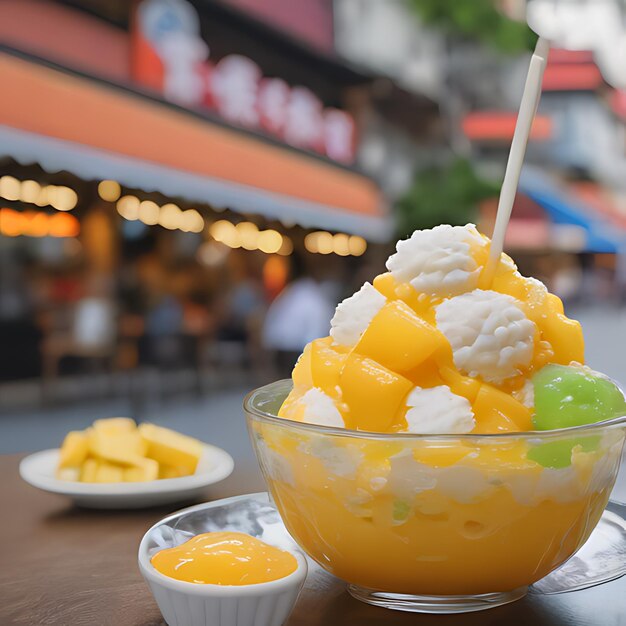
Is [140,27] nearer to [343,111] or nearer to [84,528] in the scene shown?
[343,111]

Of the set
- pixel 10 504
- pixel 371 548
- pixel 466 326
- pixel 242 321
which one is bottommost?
pixel 242 321

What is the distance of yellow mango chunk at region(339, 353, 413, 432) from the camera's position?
0.93 meters

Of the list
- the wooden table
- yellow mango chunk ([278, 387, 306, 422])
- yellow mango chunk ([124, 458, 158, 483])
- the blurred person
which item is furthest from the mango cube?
the blurred person

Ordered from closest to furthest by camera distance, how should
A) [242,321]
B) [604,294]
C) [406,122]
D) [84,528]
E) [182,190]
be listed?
1. [84,528]
2. [182,190]
3. [242,321]
4. [406,122]
5. [604,294]

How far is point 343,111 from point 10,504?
A: 477 inches

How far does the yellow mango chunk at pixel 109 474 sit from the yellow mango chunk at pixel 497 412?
750 mm

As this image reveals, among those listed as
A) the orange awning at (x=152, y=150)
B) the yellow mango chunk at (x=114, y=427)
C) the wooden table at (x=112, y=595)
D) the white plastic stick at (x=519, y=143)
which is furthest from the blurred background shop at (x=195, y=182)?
the white plastic stick at (x=519, y=143)

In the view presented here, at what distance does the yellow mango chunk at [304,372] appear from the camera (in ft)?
3.46

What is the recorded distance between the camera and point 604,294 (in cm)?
2830

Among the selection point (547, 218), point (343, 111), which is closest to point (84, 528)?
point (343, 111)

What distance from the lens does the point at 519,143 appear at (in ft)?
3.25

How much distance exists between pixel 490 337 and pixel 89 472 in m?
0.83

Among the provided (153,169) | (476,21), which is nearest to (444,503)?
(153,169)

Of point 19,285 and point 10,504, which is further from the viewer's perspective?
point 19,285
